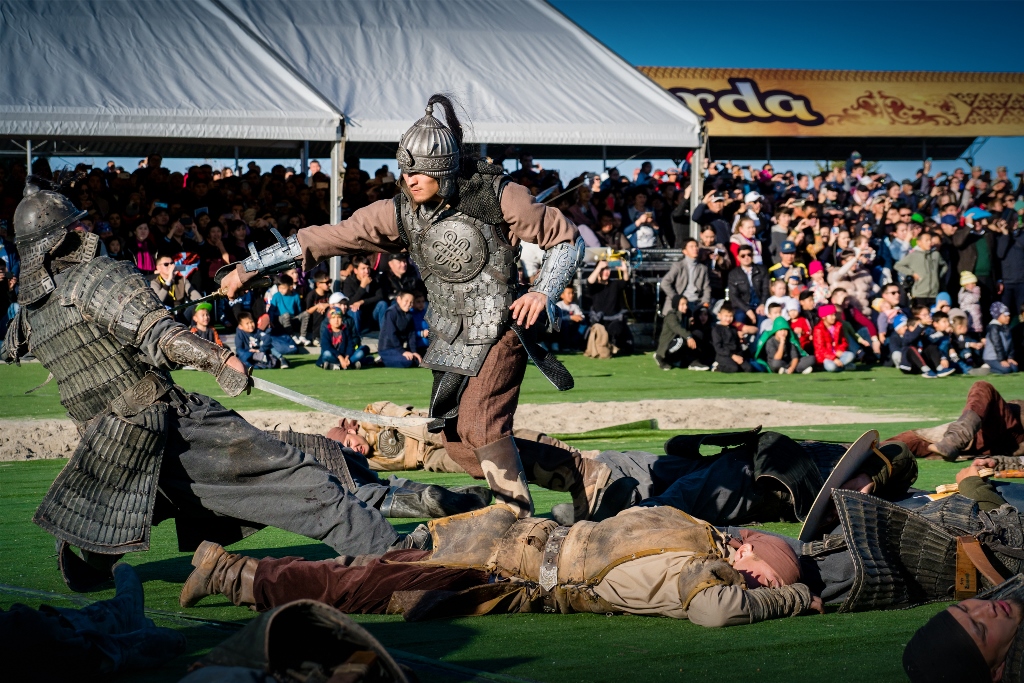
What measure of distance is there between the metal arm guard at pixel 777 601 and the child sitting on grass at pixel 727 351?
31.4ft

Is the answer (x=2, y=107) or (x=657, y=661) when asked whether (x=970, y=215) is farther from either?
(x=657, y=661)

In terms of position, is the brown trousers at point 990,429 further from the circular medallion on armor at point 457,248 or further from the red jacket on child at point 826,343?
the red jacket on child at point 826,343

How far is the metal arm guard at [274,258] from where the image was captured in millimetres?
4531

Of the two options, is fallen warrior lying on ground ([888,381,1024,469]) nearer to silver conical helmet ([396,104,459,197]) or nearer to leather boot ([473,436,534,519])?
leather boot ([473,436,534,519])

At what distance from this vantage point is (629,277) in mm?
14867

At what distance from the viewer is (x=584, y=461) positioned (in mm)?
4844

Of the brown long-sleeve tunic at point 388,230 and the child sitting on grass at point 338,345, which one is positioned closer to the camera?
the brown long-sleeve tunic at point 388,230

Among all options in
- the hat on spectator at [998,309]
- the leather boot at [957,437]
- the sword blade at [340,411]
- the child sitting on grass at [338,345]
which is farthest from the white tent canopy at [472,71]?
the sword blade at [340,411]

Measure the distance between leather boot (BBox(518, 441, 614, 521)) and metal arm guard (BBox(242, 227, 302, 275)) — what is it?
1217 mm

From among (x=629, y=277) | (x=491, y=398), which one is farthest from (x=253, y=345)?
(x=491, y=398)

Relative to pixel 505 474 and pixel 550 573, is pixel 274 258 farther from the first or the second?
pixel 550 573

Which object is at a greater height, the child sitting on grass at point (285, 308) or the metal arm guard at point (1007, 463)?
the child sitting on grass at point (285, 308)

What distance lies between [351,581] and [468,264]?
4.62 feet

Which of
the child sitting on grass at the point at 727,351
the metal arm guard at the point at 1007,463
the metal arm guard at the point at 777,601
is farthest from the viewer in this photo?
the child sitting on grass at the point at 727,351
